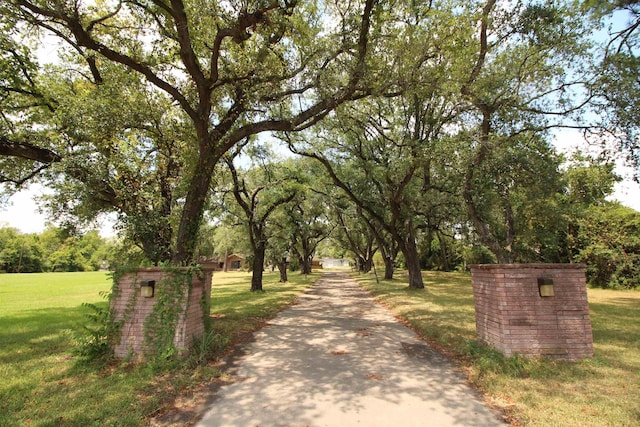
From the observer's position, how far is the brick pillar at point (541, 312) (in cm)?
429

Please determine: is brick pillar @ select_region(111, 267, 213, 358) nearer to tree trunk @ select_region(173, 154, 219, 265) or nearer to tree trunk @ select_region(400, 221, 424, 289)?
tree trunk @ select_region(173, 154, 219, 265)

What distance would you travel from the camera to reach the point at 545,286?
4355mm

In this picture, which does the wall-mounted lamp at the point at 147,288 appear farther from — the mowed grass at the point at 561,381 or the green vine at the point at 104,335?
the mowed grass at the point at 561,381

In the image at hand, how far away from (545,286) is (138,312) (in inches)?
221

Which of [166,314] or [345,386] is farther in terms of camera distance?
[166,314]

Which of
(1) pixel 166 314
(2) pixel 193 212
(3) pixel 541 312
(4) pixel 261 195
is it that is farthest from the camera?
(4) pixel 261 195

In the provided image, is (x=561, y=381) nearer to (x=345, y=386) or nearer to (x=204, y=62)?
(x=345, y=386)

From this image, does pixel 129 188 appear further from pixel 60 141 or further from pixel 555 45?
pixel 555 45

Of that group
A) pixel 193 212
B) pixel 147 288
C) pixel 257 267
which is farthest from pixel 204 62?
pixel 257 267

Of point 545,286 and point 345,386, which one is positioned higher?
point 545,286

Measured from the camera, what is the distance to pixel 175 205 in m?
8.03

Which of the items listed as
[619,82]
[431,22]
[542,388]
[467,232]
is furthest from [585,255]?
[542,388]

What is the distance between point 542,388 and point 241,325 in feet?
18.6

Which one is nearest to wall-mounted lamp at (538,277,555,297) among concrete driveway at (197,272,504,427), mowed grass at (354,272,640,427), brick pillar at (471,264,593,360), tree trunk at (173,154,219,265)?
brick pillar at (471,264,593,360)
